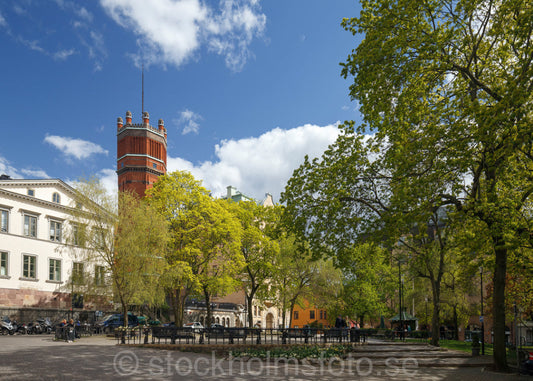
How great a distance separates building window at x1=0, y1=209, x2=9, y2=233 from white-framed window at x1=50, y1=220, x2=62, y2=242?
542cm

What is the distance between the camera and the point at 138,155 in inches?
3590

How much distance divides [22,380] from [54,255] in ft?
135

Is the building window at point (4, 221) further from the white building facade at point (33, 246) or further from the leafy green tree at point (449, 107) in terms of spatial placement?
the leafy green tree at point (449, 107)

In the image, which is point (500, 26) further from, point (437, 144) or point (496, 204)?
point (496, 204)

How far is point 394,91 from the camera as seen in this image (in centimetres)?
1794

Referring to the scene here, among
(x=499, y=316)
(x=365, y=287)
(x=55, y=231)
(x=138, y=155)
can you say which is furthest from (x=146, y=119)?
(x=499, y=316)

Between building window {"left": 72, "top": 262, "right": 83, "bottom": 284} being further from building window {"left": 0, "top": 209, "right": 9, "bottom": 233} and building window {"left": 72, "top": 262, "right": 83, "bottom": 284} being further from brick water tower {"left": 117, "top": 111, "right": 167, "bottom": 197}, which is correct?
brick water tower {"left": 117, "top": 111, "right": 167, "bottom": 197}

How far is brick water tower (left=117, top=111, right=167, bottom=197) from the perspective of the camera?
90562 mm

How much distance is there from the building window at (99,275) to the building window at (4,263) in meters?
15.0

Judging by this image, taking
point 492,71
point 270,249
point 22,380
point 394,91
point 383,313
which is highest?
point 492,71

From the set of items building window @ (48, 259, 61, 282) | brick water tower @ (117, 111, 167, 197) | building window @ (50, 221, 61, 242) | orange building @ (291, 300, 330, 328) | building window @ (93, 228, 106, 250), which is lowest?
orange building @ (291, 300, 330, 328)

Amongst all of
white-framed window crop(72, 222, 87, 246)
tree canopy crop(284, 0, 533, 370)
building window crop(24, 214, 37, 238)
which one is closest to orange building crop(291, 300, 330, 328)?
building window crop(24, 214, 37, 238)

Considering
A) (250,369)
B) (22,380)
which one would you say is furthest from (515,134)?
(22,380)

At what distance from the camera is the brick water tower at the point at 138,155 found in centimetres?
9056
